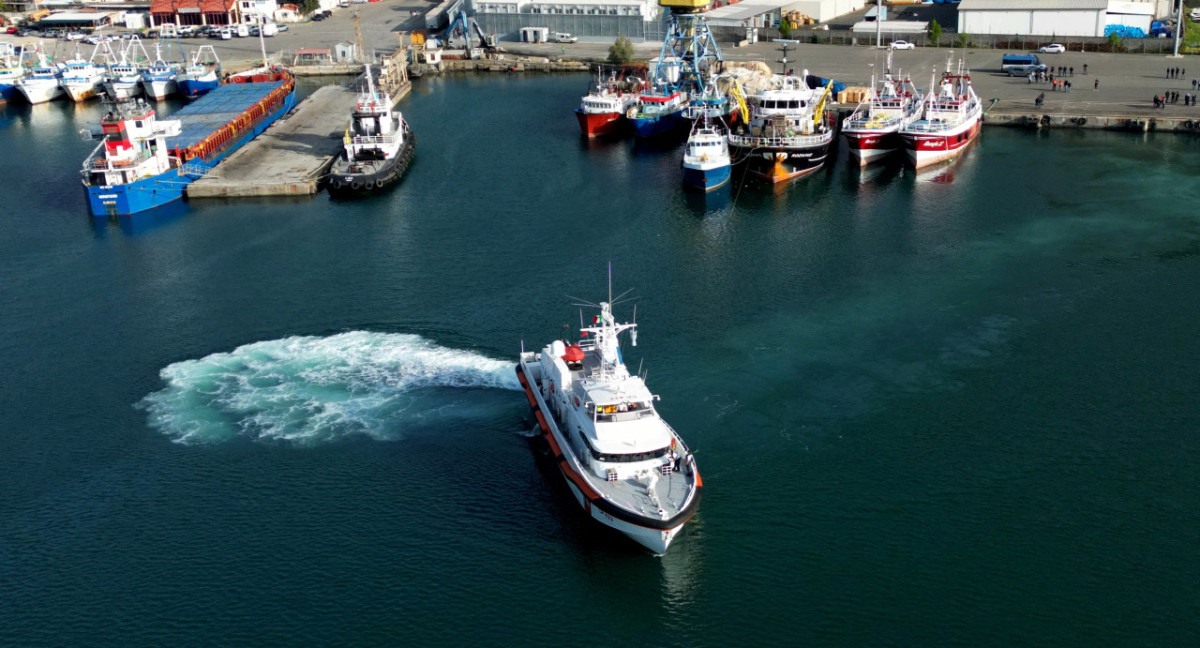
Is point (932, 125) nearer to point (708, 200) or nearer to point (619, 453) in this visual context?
point (708, 200)

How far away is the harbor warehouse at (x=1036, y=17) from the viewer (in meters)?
142

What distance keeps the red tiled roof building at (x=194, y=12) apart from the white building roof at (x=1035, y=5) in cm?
11444

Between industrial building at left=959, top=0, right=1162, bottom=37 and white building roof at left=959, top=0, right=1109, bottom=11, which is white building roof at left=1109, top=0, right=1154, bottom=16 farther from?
white building roof at left=959, top=0, right=1109, bottom=11

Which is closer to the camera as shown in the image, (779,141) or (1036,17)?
(779,141)

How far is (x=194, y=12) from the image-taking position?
589 feet

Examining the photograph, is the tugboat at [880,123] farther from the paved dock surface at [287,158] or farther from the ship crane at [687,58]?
the paved dock surface at [287,158]

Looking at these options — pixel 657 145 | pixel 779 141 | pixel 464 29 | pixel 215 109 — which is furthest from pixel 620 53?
pixel 779 141

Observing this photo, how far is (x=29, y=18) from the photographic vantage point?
188250mm

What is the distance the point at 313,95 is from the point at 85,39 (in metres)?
61.1

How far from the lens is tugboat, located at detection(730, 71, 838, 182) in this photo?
323 ft

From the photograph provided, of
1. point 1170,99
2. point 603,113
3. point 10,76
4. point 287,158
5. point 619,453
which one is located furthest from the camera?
point 10,76

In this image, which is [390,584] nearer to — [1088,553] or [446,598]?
[446,598]

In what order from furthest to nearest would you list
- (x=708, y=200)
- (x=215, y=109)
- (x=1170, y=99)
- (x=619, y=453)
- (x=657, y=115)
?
(x=215, y=109), (x=1170, y=99), (x=657, y=115), (x=708, y=200), (x=619, y=453)

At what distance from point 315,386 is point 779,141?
2125 inches
